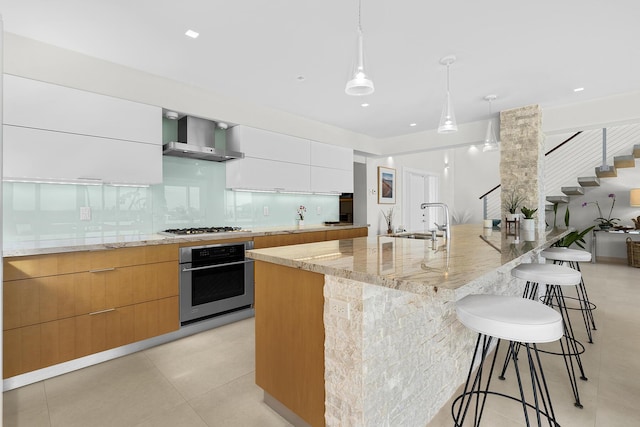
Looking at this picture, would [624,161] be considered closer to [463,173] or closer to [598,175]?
[598,175]

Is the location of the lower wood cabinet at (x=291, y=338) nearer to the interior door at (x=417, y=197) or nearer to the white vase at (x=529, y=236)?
the white vase at (x=529, y=236)

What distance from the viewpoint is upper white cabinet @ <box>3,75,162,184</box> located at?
2.41 meters

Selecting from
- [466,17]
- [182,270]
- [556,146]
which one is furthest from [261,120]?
[556,146]

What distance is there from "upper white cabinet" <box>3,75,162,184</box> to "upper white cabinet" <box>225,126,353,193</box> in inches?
37.6

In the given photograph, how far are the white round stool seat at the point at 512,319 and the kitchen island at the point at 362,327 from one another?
0.48ft

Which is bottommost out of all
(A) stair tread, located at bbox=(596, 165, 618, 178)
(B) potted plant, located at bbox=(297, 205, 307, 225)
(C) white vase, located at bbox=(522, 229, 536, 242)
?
(C) white vase, located at bbox=(522, 229, 536, 242)

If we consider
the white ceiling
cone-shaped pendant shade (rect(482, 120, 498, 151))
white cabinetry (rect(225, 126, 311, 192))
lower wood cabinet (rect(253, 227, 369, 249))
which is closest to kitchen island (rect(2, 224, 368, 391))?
lower wood cabinet (rect(253, 227, 369, 249))

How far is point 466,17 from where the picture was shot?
2.24 meters

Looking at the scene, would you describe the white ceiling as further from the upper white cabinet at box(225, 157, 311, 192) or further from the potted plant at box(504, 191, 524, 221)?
the potted plant at box(504, 191, 524, 221)

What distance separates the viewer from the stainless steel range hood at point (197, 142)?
334 cm

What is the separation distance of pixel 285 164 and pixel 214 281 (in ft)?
6.05

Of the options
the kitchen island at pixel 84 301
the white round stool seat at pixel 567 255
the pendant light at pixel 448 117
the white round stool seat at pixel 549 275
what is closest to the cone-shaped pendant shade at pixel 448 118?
the pendant light at pixel 448 117

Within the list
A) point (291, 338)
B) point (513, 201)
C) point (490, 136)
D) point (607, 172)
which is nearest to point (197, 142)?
point (291, 338)

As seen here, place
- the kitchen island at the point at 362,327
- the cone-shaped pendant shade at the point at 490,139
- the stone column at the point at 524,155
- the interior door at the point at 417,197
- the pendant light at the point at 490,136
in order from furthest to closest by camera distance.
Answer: the interior door at the point at 417,197
the stone column at the point at 524,155
the cone-shaped pendant shade at the point at 490,139
the pendant light at the point at 490,136
the kitchen island at the point at 362,327
